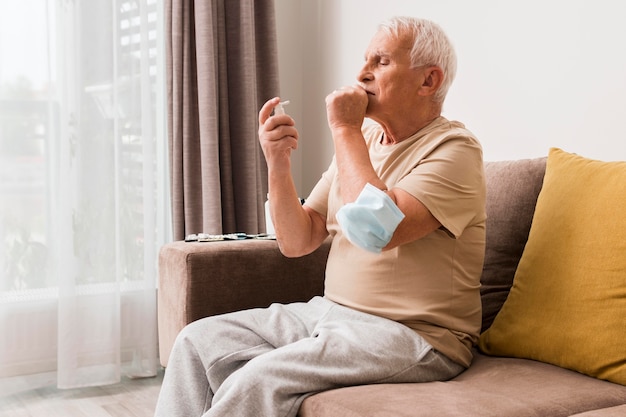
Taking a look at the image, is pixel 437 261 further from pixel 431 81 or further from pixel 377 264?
pixel 431 81

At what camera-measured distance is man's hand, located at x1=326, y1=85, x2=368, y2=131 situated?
182cm

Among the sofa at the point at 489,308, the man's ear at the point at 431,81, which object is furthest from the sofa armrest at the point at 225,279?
the man's ear at the point at 431,81

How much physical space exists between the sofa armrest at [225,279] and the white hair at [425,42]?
25.0 inches

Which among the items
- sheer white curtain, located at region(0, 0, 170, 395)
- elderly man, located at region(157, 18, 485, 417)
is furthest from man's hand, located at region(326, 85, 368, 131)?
sheer white curtain, located at region(0, 0, 170, 395)

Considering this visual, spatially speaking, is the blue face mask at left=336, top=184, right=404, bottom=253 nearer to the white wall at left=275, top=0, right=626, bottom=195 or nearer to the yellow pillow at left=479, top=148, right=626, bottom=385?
the yellow pillow at left=479, top=148, right=626, bottom=385

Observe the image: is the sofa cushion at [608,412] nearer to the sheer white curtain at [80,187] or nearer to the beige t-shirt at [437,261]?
the beige t-shirt at [437,261]

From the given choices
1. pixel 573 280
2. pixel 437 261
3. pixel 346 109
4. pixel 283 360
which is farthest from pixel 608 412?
pixel 346 109

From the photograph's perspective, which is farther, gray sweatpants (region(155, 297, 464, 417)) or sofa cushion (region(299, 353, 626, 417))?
gray sweatpants (region(155, 297, 464, 417))

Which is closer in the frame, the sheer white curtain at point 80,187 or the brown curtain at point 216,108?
the sheer white curtain at point 80,187

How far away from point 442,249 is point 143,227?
1.80 m

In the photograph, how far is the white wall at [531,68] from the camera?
2209mm

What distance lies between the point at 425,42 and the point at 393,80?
11 centimetres

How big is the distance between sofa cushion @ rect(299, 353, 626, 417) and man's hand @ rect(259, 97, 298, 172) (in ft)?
2.04

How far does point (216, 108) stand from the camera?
10.6 feet
